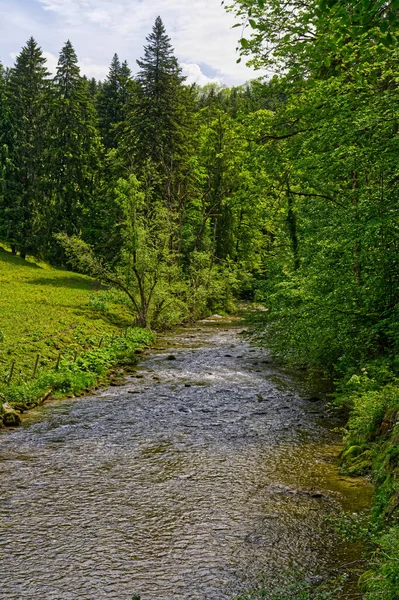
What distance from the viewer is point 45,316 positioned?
26906 mm

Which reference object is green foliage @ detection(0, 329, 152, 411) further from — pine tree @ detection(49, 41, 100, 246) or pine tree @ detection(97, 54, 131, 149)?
pine tree @ detection(97, 54, 131, 149)

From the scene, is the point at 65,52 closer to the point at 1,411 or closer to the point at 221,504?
the point at 1,411

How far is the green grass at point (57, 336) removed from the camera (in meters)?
17.1

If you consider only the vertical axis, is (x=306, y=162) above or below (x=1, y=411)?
above

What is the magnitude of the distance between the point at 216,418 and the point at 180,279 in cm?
2329

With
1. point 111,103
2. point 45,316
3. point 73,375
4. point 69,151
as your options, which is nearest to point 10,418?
point 73,375

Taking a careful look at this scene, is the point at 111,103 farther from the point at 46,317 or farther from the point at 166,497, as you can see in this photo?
the point at 166,497

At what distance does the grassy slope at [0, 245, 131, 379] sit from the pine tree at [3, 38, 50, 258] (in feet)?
11.1

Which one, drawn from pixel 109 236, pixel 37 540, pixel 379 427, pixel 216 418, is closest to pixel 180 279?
pixel 109 236

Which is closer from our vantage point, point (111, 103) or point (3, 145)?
point (3, 145)

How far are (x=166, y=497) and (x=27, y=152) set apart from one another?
4794 cm

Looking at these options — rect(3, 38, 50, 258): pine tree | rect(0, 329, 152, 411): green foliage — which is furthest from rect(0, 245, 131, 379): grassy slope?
rect(3, 38, 50, 258): pine tree

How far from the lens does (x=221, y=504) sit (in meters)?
9.45

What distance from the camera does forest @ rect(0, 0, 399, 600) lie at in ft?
31.2
